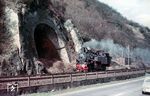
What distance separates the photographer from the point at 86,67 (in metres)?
44.8

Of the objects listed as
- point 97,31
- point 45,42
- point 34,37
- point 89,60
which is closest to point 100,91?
point 89,60

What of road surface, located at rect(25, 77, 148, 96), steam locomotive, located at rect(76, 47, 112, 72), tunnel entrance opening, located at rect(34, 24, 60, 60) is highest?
tunnel entrance opening, located at rect(34, 24, 60, 60)

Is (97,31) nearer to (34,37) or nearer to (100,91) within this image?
(34,37)

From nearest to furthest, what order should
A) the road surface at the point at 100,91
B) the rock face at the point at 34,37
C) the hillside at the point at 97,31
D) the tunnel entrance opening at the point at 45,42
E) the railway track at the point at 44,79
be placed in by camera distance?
the railway track at the point at 44,79, the road surface at the point at 100,91, the rock face at the point at 34,37, the tunnel entrance opening at the point at 45,42, the hillside at the point at 97,31

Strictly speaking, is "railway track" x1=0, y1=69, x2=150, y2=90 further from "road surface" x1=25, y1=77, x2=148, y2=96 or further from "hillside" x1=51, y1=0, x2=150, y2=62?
"hillside" x1=51, y1=0, x2=150, y2=62

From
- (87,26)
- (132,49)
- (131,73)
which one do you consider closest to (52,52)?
(131,73)

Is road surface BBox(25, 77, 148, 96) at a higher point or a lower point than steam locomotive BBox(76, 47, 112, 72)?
lower

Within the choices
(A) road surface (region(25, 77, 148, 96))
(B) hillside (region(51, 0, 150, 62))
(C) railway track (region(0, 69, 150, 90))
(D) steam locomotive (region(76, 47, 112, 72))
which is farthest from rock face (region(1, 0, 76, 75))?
(B) hillside (region(51, 0, 150, 62))

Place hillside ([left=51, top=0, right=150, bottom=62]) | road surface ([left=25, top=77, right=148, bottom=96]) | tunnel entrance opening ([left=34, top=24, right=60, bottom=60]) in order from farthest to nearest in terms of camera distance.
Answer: hillside ([left=51, top=0, right=150, bottom=62])
tunnel entrance opening ([left=34, top=24, right=60, bottom=60])
road surface ([left=25, top=77, right=148, bottom=96])

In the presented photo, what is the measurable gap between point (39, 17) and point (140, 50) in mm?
55854

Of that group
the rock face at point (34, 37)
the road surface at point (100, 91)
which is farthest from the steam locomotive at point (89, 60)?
the road surface at point (100, 91)

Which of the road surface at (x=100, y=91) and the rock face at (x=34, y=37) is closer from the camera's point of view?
the road surface at (x=100, y=91)

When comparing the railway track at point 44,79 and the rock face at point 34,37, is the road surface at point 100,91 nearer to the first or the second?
the railway track at point 44,79

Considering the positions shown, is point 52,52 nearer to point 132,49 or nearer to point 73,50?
point 73,50
